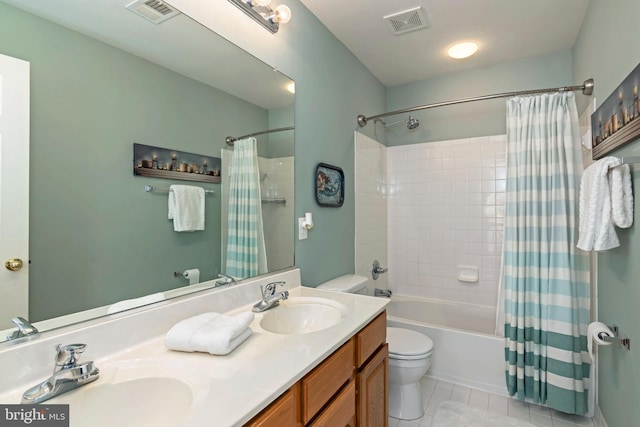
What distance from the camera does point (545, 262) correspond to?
1.98 m

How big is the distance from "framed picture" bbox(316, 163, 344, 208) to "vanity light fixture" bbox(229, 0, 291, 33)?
832 mm

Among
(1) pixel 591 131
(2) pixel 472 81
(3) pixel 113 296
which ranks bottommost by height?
(3) pixel 113 296

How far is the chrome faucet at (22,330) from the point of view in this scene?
78 centimetres

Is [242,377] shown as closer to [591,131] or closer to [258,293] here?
[258,293]

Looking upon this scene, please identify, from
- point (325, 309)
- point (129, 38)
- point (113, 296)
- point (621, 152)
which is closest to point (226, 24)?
point (129, 38)

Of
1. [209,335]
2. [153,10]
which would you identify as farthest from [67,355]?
[153,10]

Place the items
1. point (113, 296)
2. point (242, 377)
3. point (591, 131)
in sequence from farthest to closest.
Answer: point (591, 131) → point (113, 296) → point (242, 377)

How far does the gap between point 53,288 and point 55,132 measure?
0.44 m

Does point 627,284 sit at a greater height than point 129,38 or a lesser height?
lesser

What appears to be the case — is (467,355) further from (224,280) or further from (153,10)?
(153,10)

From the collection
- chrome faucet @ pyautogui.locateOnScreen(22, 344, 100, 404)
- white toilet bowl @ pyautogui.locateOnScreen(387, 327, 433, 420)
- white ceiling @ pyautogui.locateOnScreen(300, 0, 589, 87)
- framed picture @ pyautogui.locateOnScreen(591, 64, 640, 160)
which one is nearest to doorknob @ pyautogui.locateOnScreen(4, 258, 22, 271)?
chrome faucet @ pyautogui.locateOnScreen(22, 344, 100, 404)

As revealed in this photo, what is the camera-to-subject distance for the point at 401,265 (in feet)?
Result: 10.2

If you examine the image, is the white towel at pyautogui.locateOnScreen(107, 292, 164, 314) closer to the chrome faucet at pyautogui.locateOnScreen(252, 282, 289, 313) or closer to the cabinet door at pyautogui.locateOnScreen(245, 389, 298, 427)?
the chrome faucet at pyautogui.locateOnScreen(252, 282, 289, 313)

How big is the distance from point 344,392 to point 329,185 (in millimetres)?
1310
